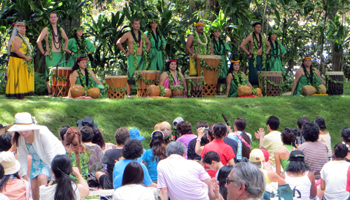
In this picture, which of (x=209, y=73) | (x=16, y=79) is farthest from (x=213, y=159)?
(x=209, y=73)

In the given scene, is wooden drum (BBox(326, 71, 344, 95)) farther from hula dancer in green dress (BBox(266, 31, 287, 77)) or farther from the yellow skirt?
the yellow skirt

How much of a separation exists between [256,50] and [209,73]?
166cm

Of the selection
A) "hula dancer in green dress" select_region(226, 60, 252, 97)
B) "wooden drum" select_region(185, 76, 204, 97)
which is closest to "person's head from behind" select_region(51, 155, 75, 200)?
"wooden drum" select_region(185, 76, 204, 97)

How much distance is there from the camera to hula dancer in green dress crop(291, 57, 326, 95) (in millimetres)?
11297

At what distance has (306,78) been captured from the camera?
11.3 m

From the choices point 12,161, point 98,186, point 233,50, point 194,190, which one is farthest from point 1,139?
point 233,50

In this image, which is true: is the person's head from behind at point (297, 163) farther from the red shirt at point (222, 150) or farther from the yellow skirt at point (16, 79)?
the yellow skirt at point (16, 79)

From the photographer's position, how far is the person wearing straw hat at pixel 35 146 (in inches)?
163

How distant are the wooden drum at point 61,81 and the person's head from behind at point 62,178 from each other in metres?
6.51

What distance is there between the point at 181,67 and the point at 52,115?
6.99 meters

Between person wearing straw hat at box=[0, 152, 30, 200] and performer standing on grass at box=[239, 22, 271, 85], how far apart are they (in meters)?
8.80

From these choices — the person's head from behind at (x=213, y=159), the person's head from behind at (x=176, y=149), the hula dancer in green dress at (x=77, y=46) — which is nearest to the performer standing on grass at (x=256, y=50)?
the hula dancer in green dress at (x=77, y=46)

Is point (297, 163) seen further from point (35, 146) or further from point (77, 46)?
point (77, 46)

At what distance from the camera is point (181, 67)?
14.2 meters
